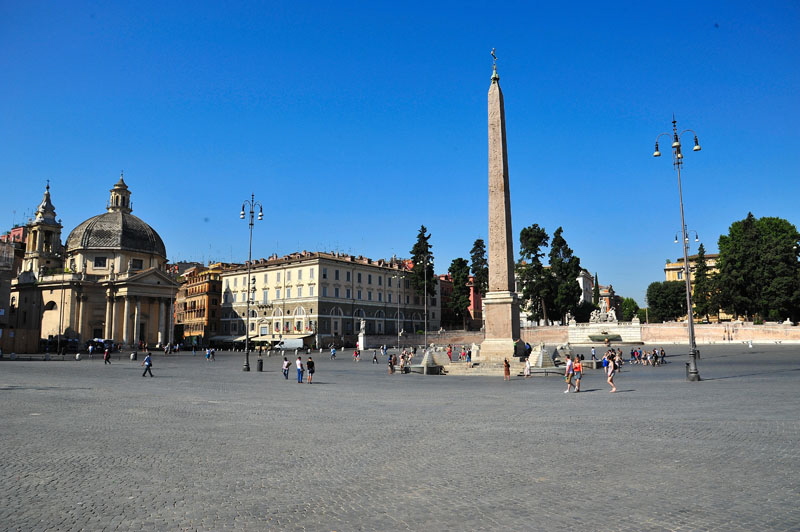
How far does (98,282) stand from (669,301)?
80.1 meters

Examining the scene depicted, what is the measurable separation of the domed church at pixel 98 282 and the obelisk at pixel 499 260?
1860 inches

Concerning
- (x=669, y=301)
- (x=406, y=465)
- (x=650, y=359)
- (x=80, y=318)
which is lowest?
(x=406, y=465)

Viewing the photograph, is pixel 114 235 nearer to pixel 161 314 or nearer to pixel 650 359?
pixel 161 314

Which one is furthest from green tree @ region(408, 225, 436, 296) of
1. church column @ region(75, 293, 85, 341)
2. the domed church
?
church column @ region(75, 293, 85, 341)

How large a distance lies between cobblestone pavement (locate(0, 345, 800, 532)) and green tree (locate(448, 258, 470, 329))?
64848 mm

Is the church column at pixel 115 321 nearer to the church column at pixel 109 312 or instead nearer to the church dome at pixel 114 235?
the church column at pixel 109 312

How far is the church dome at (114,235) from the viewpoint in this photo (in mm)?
67750

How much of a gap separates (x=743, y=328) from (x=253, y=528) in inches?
2480

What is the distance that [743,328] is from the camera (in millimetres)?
57781

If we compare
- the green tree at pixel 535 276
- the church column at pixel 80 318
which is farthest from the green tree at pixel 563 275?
the church column at pixel 80 318

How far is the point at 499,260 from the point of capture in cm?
2781

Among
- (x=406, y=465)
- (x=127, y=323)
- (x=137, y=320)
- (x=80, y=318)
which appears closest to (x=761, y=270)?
(x=406, y=465)

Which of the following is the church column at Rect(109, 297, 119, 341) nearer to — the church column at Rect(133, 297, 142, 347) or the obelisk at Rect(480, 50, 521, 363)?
the church column at Rect(133, 297, 142, 347)

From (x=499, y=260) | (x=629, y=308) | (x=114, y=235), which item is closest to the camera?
(x=499, y=260)
